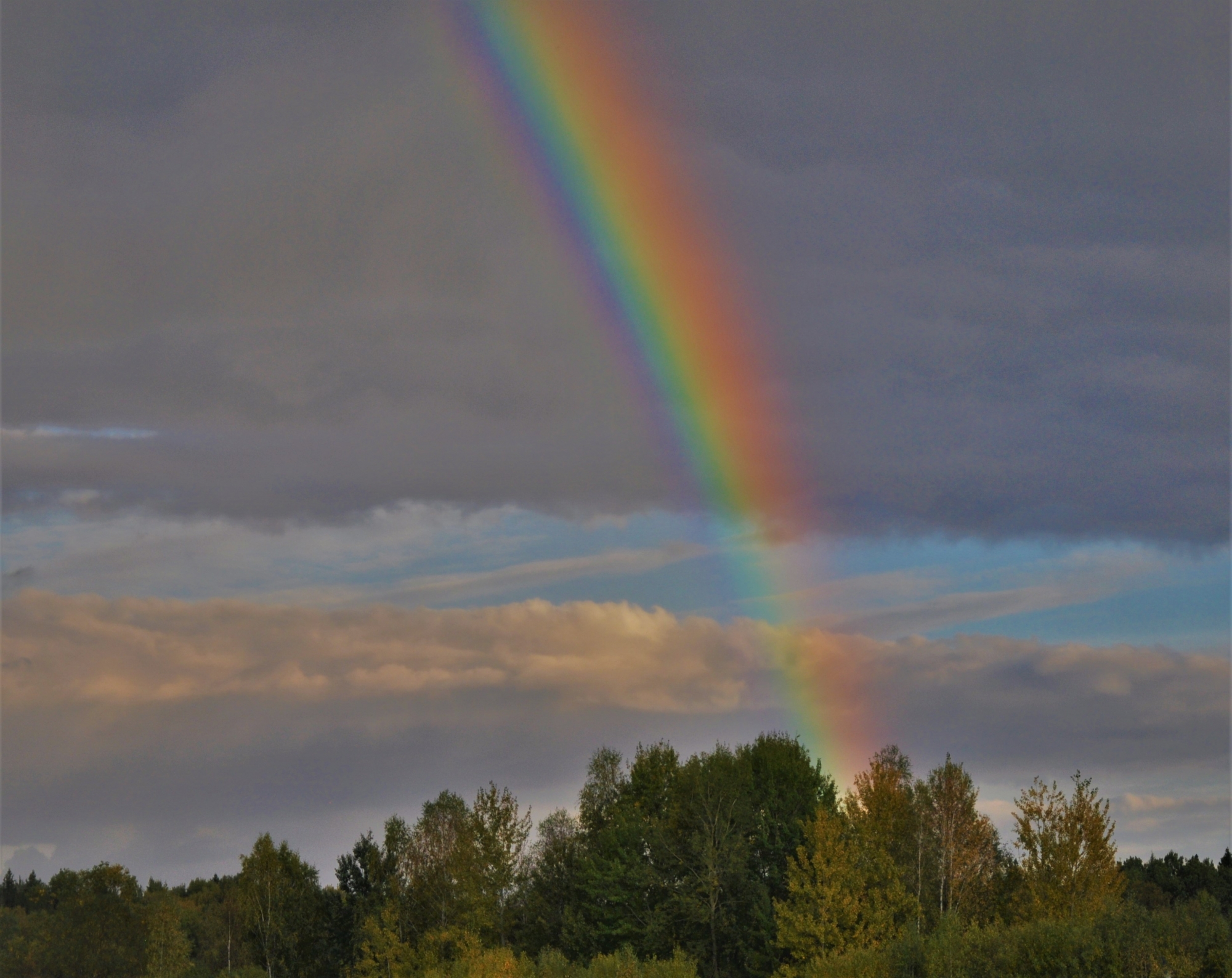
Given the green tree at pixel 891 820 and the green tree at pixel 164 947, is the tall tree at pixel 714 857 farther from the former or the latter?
the green tree at pixel 164 947

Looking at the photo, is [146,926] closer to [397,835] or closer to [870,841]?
[397,835]

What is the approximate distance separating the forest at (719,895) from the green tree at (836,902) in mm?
167

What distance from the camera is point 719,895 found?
333 feet

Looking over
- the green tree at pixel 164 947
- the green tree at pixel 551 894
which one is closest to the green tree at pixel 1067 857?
the green tree at pixel 551 894

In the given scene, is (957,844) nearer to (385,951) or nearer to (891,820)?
(891,820)

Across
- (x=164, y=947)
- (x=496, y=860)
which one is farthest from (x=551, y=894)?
(x=164, y=947)

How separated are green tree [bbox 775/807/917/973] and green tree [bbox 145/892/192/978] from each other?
7943 cm

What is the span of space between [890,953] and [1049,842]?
14.8 metres

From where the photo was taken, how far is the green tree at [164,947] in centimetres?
14388

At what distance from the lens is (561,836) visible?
139750 mm

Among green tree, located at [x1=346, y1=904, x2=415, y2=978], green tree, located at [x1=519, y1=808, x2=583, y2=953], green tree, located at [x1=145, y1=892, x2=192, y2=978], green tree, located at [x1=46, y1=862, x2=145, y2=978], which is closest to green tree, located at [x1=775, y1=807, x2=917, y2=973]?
green tree, located at [x1=519, y1=808, x2=583, y2=953]

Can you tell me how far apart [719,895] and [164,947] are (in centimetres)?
7548

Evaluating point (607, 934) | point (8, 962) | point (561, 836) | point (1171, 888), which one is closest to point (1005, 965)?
point (607, 934)

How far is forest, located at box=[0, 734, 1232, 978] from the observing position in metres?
69.5
